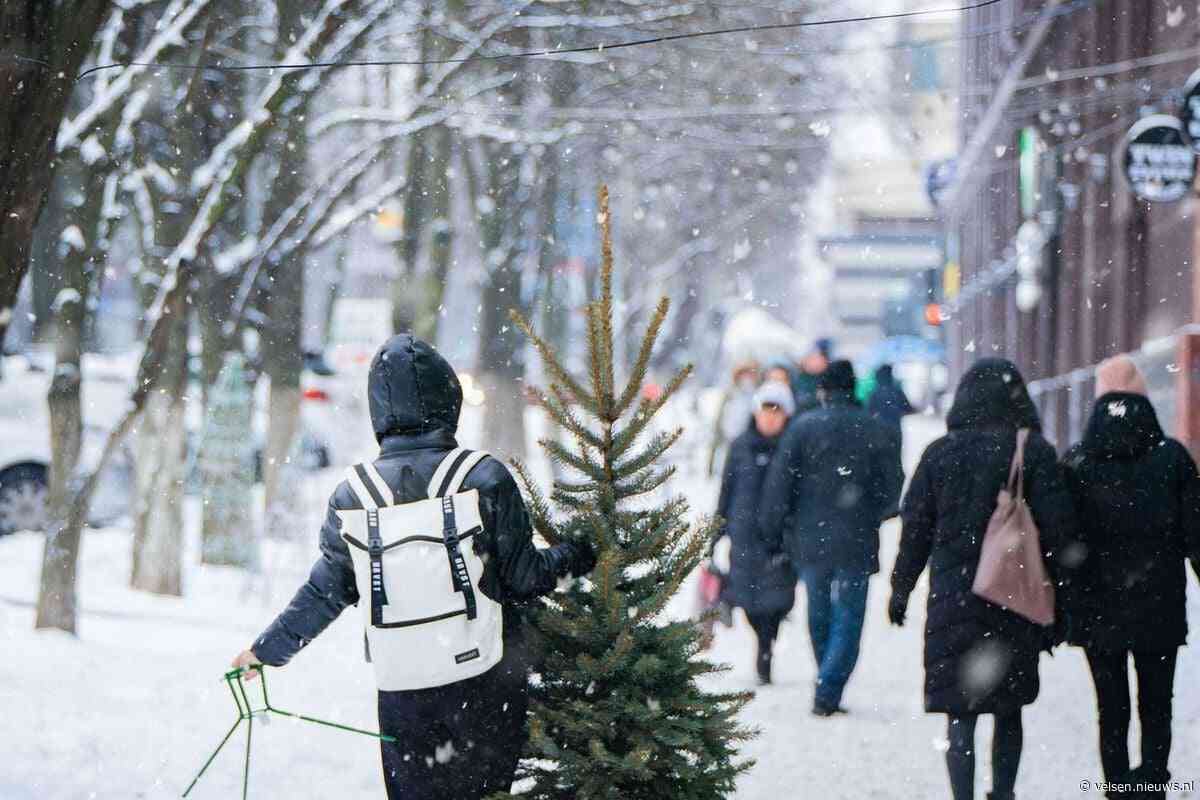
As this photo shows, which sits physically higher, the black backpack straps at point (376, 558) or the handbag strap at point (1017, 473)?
the handbag strap at point (1017, 473)

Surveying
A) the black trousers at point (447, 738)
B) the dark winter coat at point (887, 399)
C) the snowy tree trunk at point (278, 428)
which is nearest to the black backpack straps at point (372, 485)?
the black trousers at point (447, 738)

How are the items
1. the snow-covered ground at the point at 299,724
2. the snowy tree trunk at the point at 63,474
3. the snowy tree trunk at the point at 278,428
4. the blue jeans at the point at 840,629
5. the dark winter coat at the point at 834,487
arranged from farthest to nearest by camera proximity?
the snowy tree trunk at the point at 278,428
the snowy tree trunk at the point at 63,474
the dark winter coat at the point at 834,487
the blue jeans at the point at 840,629
the snow-covered ground at the point at 299,724

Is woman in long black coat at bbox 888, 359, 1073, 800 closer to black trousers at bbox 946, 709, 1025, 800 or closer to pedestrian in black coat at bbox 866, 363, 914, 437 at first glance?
black trousers at bbox 946, 709, 1025, 800

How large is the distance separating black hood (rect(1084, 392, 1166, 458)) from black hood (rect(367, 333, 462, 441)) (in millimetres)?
2953

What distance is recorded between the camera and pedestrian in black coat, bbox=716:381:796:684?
9055 millimetres

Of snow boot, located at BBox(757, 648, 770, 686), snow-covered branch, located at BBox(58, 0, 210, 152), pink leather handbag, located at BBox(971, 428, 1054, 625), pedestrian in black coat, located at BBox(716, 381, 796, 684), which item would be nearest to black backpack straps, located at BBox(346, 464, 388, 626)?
pink leather handbag, located at BBox(971, 428, 1054, 625)

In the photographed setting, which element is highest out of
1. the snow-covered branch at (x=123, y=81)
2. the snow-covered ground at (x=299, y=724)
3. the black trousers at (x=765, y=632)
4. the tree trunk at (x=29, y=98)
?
the snow-covered branch at (x=123, y=81)

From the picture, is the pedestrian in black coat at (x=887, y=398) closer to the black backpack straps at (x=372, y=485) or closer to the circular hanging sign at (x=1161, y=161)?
the circular hanging sign at (x=1161, y=161)

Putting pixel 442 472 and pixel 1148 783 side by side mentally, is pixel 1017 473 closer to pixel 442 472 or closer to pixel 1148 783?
pixel 1148 783

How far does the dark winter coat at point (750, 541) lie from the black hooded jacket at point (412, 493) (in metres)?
4.63

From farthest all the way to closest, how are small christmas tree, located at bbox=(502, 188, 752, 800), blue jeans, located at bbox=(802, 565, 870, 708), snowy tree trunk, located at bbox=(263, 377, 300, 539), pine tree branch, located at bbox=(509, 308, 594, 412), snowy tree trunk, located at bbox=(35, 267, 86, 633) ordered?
snowy tree trunk, located at bbox=(263, 377, 300, 539), snowy tree trunk, located at bbox=(35, 267, 86, 633), blue jeans, located at bbox=(802, 565, 870, 708), pine tree branch, located at bbox=(509, 308, 594, 412), small christmas tree, located at bbox=(502, 188, 752, 800)

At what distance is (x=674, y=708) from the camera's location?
4539 mm

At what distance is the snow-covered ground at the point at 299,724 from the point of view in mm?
6777

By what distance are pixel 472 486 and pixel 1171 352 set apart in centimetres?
1258
